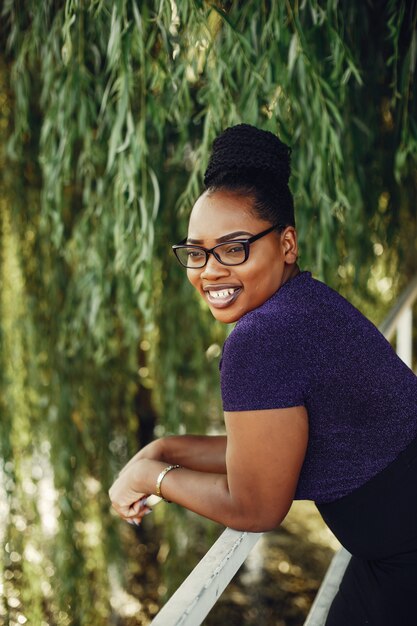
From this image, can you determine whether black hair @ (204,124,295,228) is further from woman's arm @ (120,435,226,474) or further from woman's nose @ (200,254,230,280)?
woman's arm @ (120,435,226,474)

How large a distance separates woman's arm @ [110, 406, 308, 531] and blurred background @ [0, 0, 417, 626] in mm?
736

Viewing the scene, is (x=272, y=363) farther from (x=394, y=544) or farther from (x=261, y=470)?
(x=394, y=544)

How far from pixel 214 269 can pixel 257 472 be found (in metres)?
0.31

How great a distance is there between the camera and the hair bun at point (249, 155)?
100 centimetres

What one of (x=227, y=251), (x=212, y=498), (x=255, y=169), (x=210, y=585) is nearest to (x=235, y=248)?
(x=227, y=251)

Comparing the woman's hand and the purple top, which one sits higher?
the purple top

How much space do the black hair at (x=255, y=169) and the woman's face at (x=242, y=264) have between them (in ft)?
0.05

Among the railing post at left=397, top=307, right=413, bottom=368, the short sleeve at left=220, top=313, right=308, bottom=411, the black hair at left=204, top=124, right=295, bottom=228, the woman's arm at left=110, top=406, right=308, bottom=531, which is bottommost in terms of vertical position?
the railing post at left=397, top=307, right=413, bottom=368

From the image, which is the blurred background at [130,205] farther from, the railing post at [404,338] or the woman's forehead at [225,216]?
the woman's forehead at [225,216]

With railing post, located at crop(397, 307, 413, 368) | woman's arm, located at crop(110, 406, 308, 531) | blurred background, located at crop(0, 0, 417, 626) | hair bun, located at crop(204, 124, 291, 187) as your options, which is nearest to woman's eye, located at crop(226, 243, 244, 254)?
hair bun, located at crop(204, 124, 291, 187)

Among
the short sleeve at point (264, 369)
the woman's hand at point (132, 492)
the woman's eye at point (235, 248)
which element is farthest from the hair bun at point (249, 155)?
the woman's hand at point (132, 492)

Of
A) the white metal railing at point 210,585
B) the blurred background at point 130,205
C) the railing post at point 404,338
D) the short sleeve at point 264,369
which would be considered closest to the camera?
the white metal railing at point 210,585

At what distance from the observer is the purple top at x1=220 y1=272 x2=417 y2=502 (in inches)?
34.7

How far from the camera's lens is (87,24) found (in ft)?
5.56
